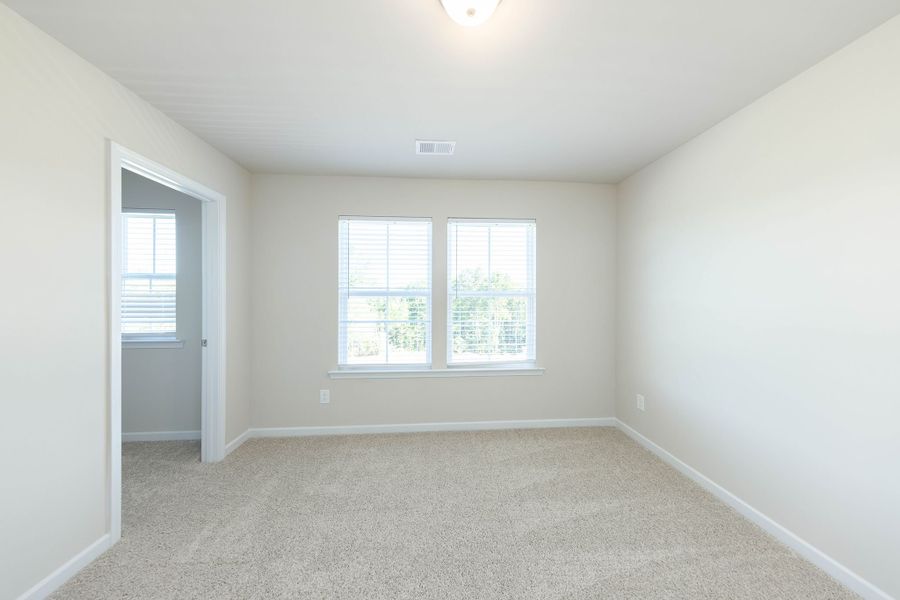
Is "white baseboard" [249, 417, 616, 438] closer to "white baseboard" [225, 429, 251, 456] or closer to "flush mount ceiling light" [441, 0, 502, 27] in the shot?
"white baseboard" [225, 429, 251, 456]

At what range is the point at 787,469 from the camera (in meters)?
2.21

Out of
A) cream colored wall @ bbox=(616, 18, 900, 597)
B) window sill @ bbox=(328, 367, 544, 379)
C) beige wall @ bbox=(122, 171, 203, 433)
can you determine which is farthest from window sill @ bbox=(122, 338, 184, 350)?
cream colored wall @ bbox=(616, 18, 900, 597)

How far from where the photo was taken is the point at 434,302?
13.1 feet

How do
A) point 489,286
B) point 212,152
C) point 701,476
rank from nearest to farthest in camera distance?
1. point 701,476
2. point 212,152
3. point 489,286

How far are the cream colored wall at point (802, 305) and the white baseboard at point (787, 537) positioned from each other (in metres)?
0.05

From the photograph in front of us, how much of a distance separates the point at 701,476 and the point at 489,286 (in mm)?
2291

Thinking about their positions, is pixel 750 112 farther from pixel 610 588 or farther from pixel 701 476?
pixel 610 588

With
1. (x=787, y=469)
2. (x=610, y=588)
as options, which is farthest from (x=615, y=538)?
(x=787, y=469)

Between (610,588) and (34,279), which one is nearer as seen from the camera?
(34,279)

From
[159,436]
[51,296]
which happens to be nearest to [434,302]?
[51,296]

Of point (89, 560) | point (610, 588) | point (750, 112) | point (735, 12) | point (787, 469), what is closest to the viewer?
point (735, 12)

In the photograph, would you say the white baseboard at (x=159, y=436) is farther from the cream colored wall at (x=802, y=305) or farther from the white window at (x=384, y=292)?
the cream colored wall at (x=802, y=305)

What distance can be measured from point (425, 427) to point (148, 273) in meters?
2.92

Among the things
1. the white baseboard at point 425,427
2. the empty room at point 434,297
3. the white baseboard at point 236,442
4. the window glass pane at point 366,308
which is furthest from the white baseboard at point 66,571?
the window glass pane at point 366,308
